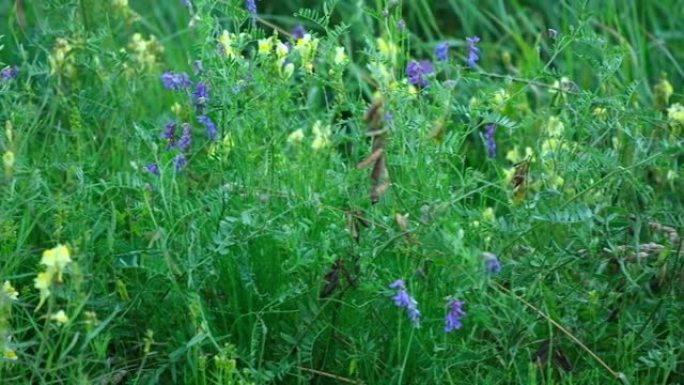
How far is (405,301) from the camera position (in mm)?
2275

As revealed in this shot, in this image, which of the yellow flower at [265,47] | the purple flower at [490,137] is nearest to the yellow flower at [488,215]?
the purple flower at [490,137]

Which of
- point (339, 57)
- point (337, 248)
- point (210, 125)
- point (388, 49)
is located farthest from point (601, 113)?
point (210, 125)

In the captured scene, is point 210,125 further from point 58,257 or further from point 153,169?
point 58,257

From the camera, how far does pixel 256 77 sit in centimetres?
261

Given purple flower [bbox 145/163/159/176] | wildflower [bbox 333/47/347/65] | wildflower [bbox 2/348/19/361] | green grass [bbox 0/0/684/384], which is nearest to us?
wildflower [bbox 2/348/19/361]

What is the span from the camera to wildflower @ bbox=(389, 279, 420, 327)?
89.5 inches

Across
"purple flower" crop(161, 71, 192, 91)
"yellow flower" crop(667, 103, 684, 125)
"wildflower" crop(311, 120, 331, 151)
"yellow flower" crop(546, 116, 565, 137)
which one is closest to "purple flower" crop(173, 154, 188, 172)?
"purple flower" crop(161, 71, 192, 91)

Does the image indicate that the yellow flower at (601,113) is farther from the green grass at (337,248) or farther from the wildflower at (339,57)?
the wildflower at (339,57)

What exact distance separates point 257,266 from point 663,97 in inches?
53.2

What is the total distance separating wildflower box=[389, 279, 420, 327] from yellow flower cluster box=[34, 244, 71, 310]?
1.85 ft

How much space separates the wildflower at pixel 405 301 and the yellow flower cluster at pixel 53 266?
0.56 m

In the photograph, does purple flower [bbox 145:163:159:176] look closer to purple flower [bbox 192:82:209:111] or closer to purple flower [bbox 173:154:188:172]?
purple flower [bbox 173:154:188:172]

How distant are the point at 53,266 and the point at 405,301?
601mm

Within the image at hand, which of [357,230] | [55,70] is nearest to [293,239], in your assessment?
[357,230]
